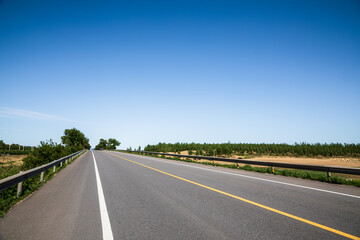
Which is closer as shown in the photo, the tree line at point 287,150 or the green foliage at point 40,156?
the green foliage at point 40,156

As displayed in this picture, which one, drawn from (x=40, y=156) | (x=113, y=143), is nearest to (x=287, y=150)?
(x=40, y=156)

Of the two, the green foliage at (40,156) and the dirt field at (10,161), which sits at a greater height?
the green foliage at (40,156)

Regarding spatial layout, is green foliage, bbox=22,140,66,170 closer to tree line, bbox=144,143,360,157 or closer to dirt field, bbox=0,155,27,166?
dirt field, bbox=0,155,27,166

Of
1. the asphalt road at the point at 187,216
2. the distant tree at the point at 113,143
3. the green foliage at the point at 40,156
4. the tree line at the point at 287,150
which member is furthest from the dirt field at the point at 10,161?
A: the distant tree at the point at 113,143

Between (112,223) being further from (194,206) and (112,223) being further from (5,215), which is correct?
(5,215)

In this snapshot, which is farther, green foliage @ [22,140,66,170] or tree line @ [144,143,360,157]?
tree line @ [144,143,360,157]

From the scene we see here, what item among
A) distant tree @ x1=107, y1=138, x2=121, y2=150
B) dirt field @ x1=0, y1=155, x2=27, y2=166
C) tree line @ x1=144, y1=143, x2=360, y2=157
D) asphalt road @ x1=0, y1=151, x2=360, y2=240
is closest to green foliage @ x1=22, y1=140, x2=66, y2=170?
dirt field @ x1=0, y1=155, x2=27, y2=166

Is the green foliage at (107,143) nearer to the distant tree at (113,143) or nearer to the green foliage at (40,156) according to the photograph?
the distant tree at (113,143)

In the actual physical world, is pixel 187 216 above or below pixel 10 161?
above

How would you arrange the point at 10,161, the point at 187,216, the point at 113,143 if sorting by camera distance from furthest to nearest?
Result: the point at 113,143
the point at 10,161
the point at 187,216

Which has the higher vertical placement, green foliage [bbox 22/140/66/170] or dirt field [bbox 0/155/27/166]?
green foliage [bbox 22/140/66/170]

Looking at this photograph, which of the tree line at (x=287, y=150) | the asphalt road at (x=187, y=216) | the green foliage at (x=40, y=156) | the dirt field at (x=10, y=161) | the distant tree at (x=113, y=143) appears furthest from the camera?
the distant tree at (x=113, y=143)

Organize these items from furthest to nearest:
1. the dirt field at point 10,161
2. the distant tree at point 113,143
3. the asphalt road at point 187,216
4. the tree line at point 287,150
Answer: the distant tree at point 113,143
the tree line at point 287,150
the dirt field at point 10,161
the asphalt road at point 187,216

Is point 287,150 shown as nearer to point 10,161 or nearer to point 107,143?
point 10,161
